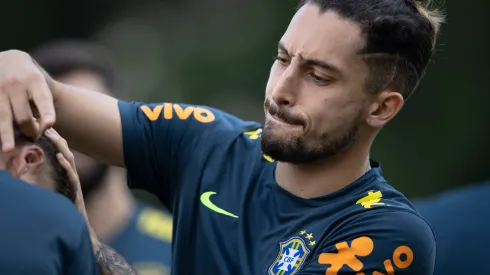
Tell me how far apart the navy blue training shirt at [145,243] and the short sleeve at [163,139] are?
1.74 meters

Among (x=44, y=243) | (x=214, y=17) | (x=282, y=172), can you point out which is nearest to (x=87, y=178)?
(x=282, y=172)

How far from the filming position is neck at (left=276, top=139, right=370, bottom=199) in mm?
3525

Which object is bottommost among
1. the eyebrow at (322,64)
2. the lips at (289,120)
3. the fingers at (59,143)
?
the fingers at (59,143)

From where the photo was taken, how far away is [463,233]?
18.6ft

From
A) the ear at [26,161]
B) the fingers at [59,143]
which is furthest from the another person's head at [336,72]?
the ear at [26,161]

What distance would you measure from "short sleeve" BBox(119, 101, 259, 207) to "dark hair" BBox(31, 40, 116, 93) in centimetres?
183

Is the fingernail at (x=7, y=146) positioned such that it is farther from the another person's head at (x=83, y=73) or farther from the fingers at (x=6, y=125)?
the another person's head at (x=83, y=73)

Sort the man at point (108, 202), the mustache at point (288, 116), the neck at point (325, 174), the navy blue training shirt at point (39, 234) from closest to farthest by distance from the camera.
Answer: the navy blue training shirt at point (39, 234) → the mustache at point (288, 116) → the neck at point (325, 174) → the man at point (108, 202)

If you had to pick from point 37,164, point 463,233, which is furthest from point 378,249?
point 463,233

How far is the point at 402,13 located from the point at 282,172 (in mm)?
673

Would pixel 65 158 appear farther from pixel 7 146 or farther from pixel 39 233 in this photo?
pixel 39 233

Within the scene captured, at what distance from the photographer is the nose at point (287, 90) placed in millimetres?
3395

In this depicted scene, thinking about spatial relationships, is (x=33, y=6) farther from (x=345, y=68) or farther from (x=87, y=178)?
(x=345, y=68)

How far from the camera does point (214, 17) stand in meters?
9.34
